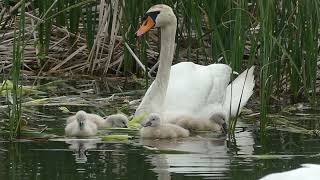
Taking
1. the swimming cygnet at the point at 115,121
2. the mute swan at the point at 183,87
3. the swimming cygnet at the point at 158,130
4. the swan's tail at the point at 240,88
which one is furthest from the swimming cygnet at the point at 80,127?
the swan's tail at the point at 240,88

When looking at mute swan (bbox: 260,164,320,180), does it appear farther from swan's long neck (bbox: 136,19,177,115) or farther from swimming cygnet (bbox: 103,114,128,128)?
→ swan's long neck (bbox: 136,19,177,115)

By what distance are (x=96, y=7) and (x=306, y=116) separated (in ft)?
10.1

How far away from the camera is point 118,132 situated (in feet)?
26.5

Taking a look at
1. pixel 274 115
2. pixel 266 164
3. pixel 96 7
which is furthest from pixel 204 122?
pixel 96 7

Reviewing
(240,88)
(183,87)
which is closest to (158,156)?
(183,87)

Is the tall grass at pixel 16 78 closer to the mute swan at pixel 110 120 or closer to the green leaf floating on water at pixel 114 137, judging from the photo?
the green leaf floating on water at pixel 114 137

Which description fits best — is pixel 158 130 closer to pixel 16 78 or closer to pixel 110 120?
pixel 110 120

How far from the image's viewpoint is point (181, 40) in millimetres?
11305

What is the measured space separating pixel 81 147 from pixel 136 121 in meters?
1.24

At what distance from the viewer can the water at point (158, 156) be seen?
6.18 m

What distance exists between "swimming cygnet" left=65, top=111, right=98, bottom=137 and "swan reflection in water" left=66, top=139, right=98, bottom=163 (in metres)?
0.12

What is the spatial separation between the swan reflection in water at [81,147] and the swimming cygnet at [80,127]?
0.39 ft

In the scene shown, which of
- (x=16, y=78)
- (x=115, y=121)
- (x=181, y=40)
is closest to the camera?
(x=16, y=78)

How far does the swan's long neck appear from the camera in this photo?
28.8 feet
